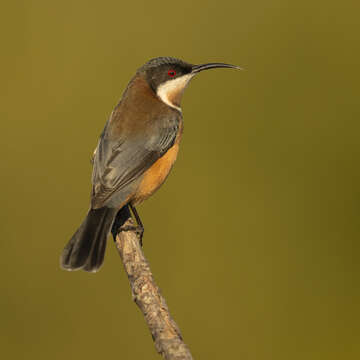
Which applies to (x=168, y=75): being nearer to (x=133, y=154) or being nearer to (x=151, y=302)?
(x=133, y=154)

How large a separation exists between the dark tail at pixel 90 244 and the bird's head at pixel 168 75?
140 centimetres

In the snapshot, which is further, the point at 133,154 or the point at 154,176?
the point at 154,176

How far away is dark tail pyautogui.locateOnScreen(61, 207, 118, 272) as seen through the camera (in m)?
4.18

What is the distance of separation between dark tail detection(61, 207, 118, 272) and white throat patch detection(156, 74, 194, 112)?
137 centimetres

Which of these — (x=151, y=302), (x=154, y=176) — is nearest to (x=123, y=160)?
(x=154, y=176)

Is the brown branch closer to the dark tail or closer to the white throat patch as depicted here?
the dark tail

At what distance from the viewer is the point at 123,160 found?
4.62m

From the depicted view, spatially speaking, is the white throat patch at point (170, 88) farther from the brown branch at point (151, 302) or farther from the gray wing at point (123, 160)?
the brown branch at point (151, 302)

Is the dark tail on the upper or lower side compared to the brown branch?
upper

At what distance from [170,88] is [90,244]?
1723 mm

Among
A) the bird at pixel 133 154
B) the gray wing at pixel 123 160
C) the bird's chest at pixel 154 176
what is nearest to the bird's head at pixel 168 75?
the bird at pixel 133 154

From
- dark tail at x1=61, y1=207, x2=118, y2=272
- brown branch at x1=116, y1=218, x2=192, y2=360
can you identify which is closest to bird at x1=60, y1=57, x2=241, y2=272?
dark tail at x1=61, y1=207, x2=118, y2=272

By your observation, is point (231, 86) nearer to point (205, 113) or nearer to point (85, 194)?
point (205, 113)

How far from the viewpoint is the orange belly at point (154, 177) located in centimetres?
473
